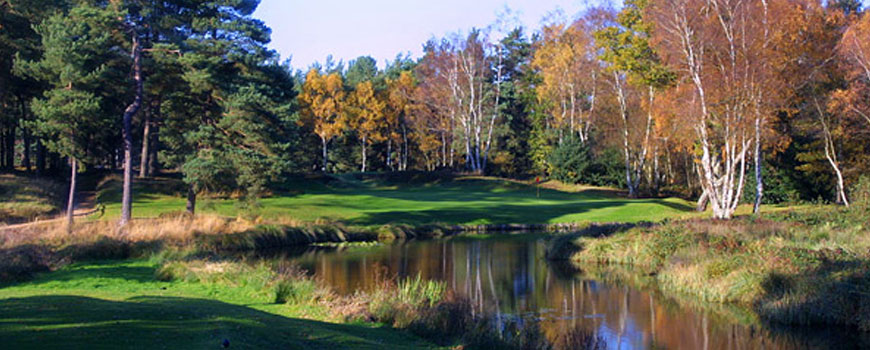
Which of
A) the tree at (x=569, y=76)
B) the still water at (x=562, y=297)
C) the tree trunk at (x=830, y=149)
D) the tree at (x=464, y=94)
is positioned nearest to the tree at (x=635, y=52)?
the tree trunk at (x=830, y=149)

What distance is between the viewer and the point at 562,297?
19938 millimetres

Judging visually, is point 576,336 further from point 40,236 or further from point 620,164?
point 620,164

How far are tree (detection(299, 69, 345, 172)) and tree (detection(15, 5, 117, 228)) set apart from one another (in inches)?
1653

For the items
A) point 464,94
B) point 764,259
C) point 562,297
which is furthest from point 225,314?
point 464,94

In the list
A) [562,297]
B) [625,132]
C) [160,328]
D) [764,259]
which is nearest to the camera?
[160,328]

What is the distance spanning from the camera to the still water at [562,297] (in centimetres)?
1529

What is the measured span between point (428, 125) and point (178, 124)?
4320 centimetres

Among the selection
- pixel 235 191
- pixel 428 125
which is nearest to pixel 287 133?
pixel 235 191

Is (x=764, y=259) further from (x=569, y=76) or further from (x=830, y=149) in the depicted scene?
(x=569, y=76)

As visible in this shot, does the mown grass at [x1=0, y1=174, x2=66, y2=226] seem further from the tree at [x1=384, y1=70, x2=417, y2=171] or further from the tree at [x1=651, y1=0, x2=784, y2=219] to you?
the tree at [x1=384, y1=70, x2=417, y2=171]

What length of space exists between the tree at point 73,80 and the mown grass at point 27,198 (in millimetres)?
4771

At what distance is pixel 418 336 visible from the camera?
12734mm

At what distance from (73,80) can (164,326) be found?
2108 centimetres

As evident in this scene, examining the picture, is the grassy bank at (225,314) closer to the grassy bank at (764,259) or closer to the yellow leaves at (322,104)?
the grassy bank at (764,259)
